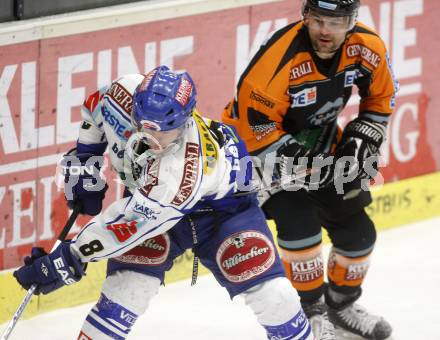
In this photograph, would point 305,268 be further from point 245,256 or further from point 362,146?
point 245,256

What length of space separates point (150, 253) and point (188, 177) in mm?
400

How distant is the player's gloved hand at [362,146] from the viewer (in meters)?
5.09

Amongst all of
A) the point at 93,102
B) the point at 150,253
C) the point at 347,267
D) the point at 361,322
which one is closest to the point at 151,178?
the point at 150,253

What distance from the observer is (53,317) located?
18.2 feet

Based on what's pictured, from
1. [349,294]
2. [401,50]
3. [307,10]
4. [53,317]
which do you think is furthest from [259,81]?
[401,50]

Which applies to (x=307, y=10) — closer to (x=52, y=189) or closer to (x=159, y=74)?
(x=159, y=74)

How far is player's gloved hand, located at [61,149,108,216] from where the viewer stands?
4.72m

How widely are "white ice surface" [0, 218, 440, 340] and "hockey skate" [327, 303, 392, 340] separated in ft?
0.31

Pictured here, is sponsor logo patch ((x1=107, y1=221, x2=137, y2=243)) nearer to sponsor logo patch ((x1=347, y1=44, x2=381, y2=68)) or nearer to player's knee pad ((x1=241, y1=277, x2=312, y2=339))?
player's knee pad ((x1=241, y1=277, x2=312, y2=339))

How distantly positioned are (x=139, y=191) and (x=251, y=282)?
1.82 ft

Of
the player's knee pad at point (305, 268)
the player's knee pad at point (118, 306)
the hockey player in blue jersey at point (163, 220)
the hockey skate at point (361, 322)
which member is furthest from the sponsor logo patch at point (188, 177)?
the hockey skate at point (361, 322)

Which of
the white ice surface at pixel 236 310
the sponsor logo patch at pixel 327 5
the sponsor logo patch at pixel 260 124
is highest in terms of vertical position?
the sponsor logo patch at pixel 327 5

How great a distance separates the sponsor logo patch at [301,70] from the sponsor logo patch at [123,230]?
3.56 feet

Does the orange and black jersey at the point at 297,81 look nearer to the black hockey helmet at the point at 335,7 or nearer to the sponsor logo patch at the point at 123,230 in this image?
the black hockey helmet at the point at 335,7
